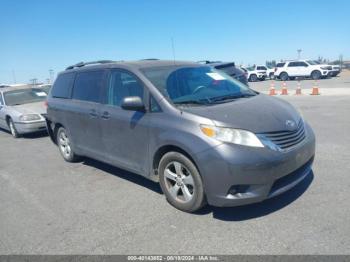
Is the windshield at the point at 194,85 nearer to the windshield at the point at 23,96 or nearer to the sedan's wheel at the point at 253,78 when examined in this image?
the windshield at the point at 23,96

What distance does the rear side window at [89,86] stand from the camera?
5.29 m

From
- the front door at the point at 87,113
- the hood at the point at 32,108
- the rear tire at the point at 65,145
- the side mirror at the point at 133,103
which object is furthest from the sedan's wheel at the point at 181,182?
the hood at the point at 32,108

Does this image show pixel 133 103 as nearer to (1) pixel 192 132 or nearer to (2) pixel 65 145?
(1) pixel 192 132

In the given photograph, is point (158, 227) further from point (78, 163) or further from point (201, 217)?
point (78, 163)

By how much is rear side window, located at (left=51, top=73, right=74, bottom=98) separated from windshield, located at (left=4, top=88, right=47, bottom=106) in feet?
13.7

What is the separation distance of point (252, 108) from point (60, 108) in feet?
13.0

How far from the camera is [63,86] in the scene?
21.4ft

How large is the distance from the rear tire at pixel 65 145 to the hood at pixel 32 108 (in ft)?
10.6

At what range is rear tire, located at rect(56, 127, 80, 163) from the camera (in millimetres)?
6434

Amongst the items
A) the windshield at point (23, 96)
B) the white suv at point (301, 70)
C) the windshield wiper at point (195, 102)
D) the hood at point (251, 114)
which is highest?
the windshield wiper at point (195, 102)

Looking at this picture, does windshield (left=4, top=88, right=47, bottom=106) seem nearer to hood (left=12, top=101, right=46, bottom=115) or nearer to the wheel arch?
hood (left=12, top=101, right=46, bottom=115)

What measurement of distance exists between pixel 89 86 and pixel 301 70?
28150 mm

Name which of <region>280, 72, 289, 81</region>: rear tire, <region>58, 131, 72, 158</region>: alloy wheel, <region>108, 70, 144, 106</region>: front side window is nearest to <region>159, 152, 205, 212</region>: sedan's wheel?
<region>108, 70, 144, 106</region>: front side window

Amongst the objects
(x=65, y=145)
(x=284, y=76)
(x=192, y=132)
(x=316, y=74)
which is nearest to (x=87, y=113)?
(x=65, y=145)
